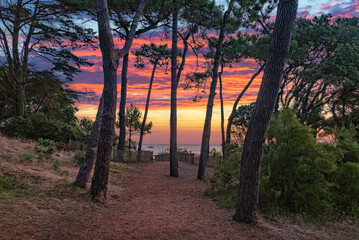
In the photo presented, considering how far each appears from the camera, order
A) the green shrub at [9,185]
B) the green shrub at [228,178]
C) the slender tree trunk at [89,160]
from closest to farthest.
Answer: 1. the green shrub at [9,185]
2. the slender tree trunk at [89,160]
3. the green shrub at [228,178]

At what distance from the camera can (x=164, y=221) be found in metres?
6.19

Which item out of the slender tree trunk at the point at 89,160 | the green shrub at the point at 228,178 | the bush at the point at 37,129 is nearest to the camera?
the slender tree trunk at the point at 89,160

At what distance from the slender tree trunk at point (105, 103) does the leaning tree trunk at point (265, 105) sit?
11.6 feet

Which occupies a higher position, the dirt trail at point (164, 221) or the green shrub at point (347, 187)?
the green shrub at point (347, 187)

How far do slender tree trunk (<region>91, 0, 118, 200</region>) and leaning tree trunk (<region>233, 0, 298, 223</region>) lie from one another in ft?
11.6

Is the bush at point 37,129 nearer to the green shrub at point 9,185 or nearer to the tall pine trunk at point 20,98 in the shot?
the tall pine trunk at point 20,98

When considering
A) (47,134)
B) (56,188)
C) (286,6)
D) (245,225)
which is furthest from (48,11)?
(245,225)

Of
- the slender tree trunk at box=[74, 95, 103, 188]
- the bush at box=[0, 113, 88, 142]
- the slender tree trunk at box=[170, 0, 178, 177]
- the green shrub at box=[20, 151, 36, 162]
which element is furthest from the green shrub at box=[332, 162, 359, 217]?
the bush at box=[0, 113, 88, 142]

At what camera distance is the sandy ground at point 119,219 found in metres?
5.07

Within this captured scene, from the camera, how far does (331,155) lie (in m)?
8.01

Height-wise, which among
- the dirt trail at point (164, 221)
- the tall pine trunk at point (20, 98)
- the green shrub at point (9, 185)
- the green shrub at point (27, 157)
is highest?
the tall pine trunk at point (20, 98)

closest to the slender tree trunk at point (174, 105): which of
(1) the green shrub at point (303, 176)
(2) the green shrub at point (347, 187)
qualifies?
(1) the green shrub at point (303, 176)

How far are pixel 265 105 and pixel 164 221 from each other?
10.6ft

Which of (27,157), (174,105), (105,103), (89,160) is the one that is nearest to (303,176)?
(105,103)
